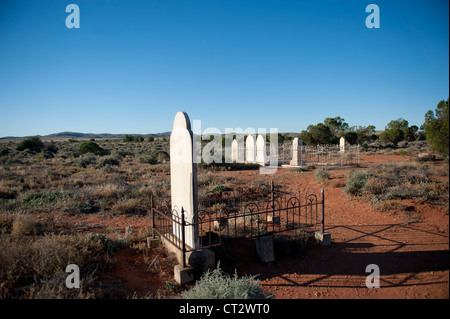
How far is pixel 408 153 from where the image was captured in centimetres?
2192

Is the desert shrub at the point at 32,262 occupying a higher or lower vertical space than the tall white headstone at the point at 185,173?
lower

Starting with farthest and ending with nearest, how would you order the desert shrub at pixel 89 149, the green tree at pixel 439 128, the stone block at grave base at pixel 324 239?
the desert shrub at pixel 89 149
the stone block at grave base at pixel 324 239
the green tree at pixel 439 128

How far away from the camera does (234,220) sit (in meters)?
6.23

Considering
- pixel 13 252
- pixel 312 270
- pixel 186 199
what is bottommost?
pixel 312 270

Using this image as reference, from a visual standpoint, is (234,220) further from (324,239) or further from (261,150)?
(261,150)

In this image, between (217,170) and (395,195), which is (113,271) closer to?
(395,195)

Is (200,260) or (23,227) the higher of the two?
(23,227)

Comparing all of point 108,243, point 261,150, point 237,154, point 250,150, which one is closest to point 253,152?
point 250,150

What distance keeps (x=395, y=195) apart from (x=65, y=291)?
28.4ft

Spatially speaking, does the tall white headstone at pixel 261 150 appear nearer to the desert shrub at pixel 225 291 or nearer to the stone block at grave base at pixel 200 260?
the stone block at grave base at pixel 200 260

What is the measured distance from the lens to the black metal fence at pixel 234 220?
4.77 metres

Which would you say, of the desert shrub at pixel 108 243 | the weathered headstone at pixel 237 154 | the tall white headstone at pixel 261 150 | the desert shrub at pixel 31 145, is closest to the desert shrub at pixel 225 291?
the desert shrub at pixel 108 243

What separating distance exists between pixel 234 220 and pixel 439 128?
4.50 meters
